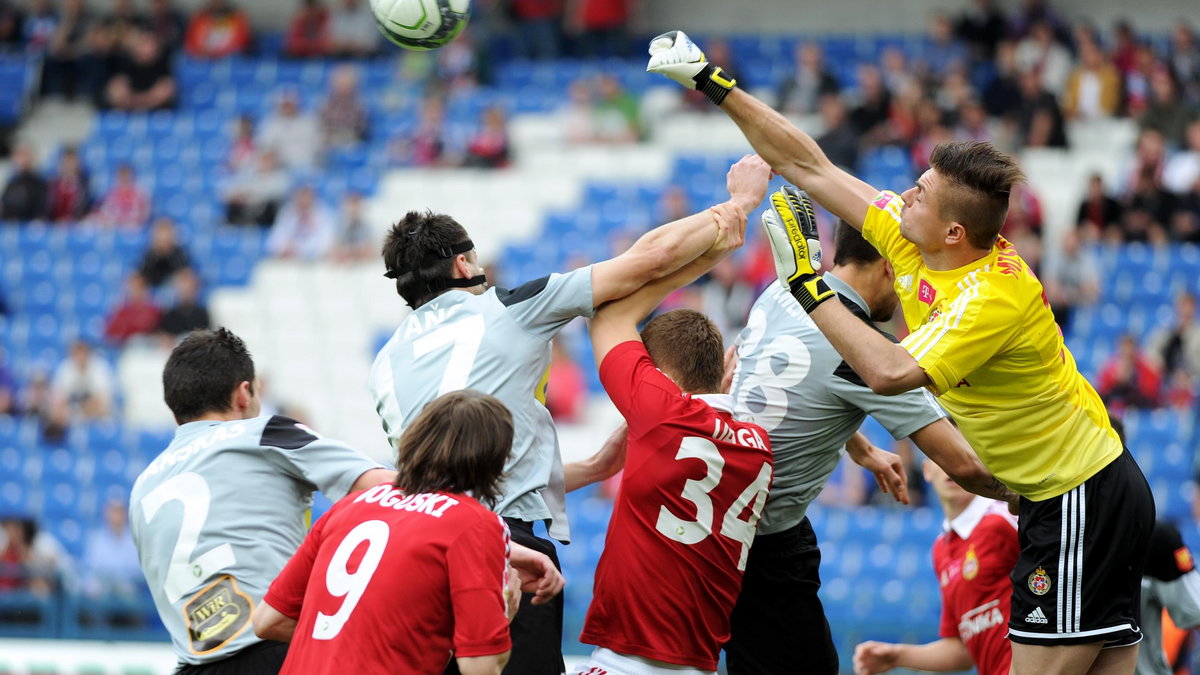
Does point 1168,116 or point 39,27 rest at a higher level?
point 39,27

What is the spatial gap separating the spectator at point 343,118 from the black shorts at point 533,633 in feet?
47.2

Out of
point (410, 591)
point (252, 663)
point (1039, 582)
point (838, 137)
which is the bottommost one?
point (252, 663)

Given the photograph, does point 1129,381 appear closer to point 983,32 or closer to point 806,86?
point 806,86

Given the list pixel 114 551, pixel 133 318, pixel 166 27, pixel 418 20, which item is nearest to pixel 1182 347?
pixel 418 20

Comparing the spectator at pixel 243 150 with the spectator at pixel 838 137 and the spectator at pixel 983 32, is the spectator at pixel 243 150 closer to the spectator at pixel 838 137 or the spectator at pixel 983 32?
the spectator at pixel 838 137

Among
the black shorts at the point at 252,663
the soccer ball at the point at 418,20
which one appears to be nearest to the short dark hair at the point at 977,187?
the soccer ball at the point at 418,20

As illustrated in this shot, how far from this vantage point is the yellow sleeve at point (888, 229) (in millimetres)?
5121

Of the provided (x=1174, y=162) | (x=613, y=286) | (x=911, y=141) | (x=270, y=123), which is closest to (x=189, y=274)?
(x=270, y=123)

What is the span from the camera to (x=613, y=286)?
16.9 feet

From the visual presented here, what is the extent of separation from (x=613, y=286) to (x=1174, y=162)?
11155 millimetres

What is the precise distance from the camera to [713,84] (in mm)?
5129

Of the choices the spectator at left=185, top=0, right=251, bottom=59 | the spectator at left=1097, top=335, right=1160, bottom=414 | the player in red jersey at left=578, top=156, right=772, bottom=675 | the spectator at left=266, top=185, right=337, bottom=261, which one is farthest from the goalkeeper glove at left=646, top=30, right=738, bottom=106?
the spectator at left=185, top=0, right=251, bottom=59

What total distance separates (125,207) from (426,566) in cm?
1499

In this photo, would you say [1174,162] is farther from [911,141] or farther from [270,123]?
[270,123]
